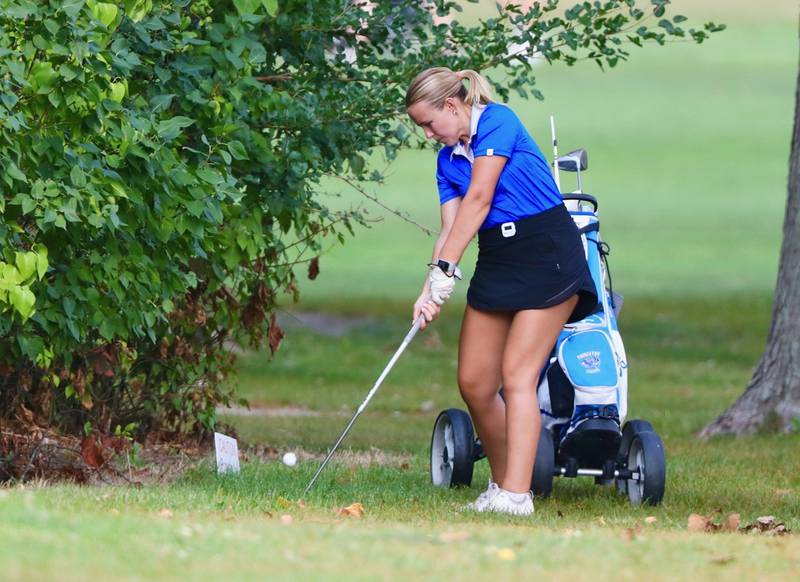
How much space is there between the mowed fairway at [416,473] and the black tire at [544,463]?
13 cm

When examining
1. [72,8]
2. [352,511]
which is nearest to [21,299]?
[72,8]

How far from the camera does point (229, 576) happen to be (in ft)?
15.2

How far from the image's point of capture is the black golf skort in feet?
22.9

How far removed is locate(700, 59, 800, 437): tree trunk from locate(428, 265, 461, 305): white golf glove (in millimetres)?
4704

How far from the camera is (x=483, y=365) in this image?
7219 mm

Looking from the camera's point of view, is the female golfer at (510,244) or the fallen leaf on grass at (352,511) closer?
the fallen leaf on grass at (352,511)

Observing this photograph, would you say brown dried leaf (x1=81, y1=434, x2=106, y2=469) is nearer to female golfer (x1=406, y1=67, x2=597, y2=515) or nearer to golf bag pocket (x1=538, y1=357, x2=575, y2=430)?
female golfer (x1=406, y1=67, x2=597, y2=515)

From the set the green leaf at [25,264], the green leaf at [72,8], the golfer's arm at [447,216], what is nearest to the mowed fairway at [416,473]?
the green leaf at [25,264]

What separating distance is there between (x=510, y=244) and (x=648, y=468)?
126 cm

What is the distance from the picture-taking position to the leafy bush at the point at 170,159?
654 centimetres

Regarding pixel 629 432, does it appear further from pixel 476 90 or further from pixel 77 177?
pixel 77 177

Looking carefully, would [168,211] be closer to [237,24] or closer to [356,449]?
[237,24]

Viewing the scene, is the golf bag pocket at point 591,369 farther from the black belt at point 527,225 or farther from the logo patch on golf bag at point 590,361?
the black belt at point 527,225

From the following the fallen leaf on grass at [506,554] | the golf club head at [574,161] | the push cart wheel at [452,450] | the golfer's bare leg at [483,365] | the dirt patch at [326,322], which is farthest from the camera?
the dirt patch at [326,322]
